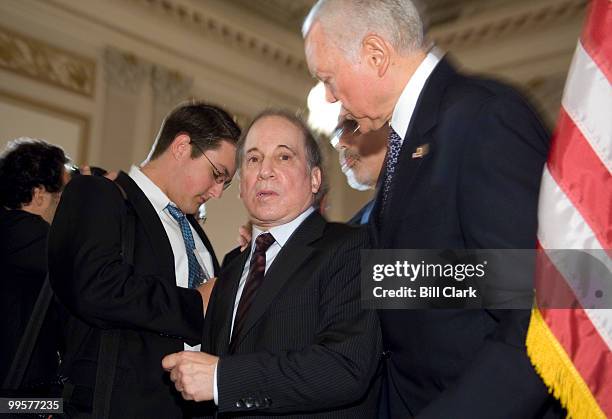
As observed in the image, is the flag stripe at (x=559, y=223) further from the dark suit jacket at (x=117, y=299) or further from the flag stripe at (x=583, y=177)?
the dark suit jacket at (x=117, y=299)

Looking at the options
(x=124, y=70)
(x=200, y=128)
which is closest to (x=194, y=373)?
(x=200, y=128)

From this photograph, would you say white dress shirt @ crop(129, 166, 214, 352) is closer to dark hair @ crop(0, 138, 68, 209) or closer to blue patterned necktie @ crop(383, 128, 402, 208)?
dark hair @ crop(0, 138, 68, 209)

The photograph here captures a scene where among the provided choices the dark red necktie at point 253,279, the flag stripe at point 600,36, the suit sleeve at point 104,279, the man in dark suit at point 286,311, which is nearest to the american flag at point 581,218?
the flag stripe at point 600,36

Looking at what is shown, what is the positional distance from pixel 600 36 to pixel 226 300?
1230 mm

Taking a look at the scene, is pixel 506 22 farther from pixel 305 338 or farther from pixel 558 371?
pixel 558 371

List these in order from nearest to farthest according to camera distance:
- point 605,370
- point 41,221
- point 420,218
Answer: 1. point 605,370
2. point 420,218
3. point 41,221

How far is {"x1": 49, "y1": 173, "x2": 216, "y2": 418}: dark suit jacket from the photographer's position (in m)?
2.05

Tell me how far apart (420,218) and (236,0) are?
9.57 m

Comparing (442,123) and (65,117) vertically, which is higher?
(65,117)

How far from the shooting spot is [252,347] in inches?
72.4

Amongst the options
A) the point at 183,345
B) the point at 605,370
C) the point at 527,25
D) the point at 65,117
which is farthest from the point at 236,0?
the point at 605,370

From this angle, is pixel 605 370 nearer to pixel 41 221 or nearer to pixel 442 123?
pixel 442 123

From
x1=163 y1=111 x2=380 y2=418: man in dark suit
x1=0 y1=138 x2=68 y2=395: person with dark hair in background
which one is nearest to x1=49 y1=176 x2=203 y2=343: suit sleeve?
x1=163 y1=111 x2=380 y2=418: man in dark suit

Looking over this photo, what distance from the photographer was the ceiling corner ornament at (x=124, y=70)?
31.4 feet
